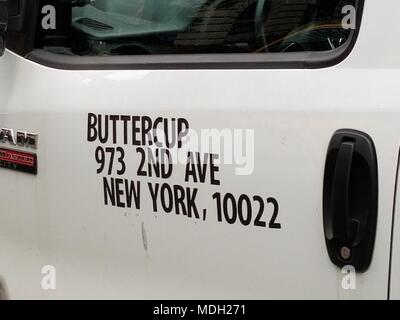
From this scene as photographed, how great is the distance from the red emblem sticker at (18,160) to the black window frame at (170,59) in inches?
11.5

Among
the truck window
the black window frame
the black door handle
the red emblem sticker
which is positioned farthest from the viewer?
the red emblem sticker

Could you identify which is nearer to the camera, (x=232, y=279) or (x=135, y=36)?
(x=232, y=279)

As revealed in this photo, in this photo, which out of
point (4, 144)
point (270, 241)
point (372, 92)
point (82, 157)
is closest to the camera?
point (372, 92)

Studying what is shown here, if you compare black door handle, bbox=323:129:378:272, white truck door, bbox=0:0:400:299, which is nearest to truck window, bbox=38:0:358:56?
white truck door, bbox=0:0:400:299

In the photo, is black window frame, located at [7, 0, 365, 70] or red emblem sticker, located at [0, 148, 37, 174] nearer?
black window frame, located at [7, 0, 365, 70]

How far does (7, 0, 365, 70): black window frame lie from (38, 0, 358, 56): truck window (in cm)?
3

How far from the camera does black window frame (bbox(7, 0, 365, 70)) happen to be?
1.61 m

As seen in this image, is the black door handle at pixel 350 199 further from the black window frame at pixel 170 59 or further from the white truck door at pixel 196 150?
the black window frame at pixel 170 59

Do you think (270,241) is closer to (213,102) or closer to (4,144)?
(213,102)

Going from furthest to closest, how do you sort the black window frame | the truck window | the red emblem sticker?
the red emblem sticker
the truck window
the black window frame

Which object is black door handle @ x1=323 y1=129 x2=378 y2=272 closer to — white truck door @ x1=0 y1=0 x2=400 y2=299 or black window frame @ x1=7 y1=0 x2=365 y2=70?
white truck door @ x1=0 y1=0 x2=400 y2=299

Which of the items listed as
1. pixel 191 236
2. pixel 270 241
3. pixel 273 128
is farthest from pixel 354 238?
pixel 191 236

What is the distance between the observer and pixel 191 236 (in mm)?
1762

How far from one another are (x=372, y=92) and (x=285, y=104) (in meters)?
0.22
